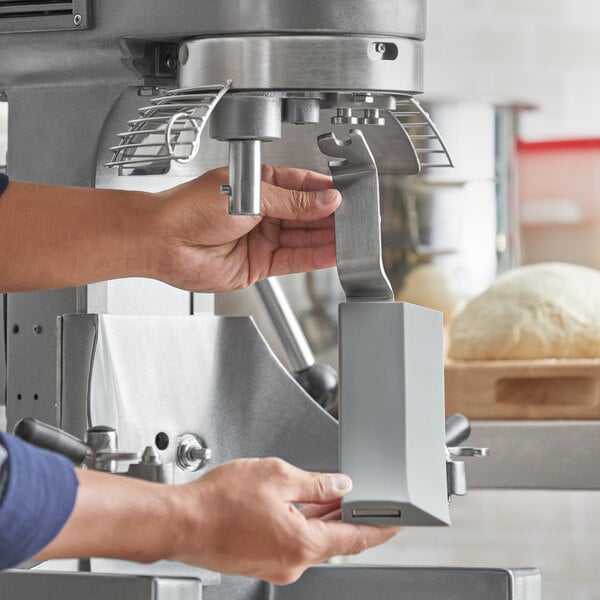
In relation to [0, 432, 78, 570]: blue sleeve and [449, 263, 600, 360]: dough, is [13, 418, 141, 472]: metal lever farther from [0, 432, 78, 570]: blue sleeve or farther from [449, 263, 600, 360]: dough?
[449, 263, 600, 360]: dough

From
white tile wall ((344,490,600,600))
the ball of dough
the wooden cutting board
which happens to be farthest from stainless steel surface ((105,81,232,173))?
white tile wall ((344,490,600,600))

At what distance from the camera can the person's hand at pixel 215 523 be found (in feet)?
2.37

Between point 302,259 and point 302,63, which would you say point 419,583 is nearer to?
point 302,259

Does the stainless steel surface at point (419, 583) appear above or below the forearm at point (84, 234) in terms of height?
below

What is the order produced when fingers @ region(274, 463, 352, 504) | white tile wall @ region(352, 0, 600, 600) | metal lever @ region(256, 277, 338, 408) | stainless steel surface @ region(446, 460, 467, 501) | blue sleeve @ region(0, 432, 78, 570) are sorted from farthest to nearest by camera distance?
white tile wall @ region(352, 0, 600, 600), metal lever @ region(256, 277, 338, 408), stainless steel surface @ region(446, 460, 467, 501), fingers @ region(274, 463, 352, 504), blue sleeve @ region(0, 432, 78, 570)

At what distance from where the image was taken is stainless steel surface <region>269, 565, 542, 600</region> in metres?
0.94

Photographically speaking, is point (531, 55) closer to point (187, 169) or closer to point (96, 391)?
point (187, 169)

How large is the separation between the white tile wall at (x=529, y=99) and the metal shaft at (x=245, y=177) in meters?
1.69

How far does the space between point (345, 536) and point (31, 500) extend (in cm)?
20

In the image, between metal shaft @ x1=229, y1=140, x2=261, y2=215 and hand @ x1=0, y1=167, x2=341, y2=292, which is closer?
metal shaft @ x1=229, y1=140, x2=261, y2=215

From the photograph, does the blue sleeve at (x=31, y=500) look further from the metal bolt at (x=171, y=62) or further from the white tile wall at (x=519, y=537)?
the white tile wall at (x=519, y=537)

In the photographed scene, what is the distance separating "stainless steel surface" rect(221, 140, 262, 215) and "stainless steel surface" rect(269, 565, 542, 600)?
0.28 metres

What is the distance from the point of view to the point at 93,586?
813 mm

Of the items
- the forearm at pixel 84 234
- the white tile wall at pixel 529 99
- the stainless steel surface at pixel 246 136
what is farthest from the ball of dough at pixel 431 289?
the stainless steel surface at pixel 246 136
